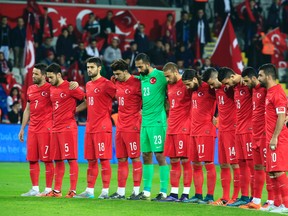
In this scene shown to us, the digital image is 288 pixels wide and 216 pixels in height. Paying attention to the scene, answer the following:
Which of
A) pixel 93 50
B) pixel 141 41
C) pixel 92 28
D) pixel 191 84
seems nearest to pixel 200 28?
pixel 141 41

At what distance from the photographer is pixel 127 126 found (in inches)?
671

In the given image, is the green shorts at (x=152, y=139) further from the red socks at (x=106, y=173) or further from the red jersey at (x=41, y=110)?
the red jersey at (x=41, y=110)

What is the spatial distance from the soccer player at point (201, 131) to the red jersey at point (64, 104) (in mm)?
2220

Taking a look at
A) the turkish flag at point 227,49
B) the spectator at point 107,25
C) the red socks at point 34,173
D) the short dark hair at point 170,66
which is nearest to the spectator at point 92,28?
the spectator at point 107,25

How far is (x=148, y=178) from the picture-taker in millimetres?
16984

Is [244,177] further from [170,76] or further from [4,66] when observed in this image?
[4,66]

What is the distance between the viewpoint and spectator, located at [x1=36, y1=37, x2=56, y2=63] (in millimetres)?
30750

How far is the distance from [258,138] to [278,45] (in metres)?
19.6

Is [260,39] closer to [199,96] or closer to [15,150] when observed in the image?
[15,150]

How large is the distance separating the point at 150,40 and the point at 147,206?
19.6 metres

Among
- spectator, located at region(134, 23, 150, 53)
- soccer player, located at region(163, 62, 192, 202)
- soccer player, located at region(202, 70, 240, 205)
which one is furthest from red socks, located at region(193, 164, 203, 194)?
spectator, located at region(134, 23, 150, 53)

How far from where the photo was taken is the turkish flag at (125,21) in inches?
1359

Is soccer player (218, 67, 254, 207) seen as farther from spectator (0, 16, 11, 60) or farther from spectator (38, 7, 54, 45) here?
spectator (38, 7, 54, 45)

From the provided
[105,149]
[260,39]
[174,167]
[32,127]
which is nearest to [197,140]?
[174,167]
